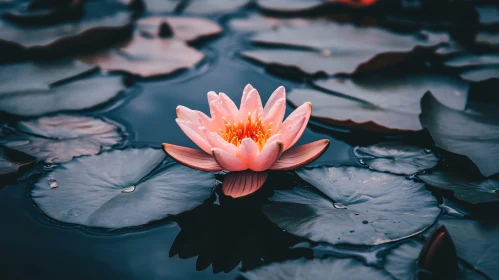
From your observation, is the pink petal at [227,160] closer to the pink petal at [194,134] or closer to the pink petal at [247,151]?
the pink petal at [247,151]

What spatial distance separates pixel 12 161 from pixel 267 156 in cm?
138

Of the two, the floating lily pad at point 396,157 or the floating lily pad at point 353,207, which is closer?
the floating lily pad at point 353,207

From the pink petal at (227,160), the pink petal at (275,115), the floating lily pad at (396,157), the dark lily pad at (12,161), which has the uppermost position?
the pink petal at (275,115)

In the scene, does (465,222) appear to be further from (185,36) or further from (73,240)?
(185,36)

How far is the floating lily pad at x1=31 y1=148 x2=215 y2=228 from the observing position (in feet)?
6.47

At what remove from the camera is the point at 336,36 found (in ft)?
13.3

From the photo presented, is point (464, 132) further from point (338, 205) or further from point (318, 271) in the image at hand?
point (318, 271)

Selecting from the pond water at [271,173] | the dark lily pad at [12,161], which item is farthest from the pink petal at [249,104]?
the dark lily pad at [12,161]

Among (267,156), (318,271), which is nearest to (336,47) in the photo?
(267,156)

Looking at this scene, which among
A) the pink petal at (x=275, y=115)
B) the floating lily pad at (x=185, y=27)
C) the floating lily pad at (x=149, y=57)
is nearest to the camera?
the pink petal at (x=275, y=115)

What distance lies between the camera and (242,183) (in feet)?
6.79

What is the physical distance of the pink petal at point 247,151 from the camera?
1941 mm

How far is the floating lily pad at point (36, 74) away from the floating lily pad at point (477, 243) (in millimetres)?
2725

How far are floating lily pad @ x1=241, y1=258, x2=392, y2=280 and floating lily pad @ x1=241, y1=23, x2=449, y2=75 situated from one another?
1879 millimetres
